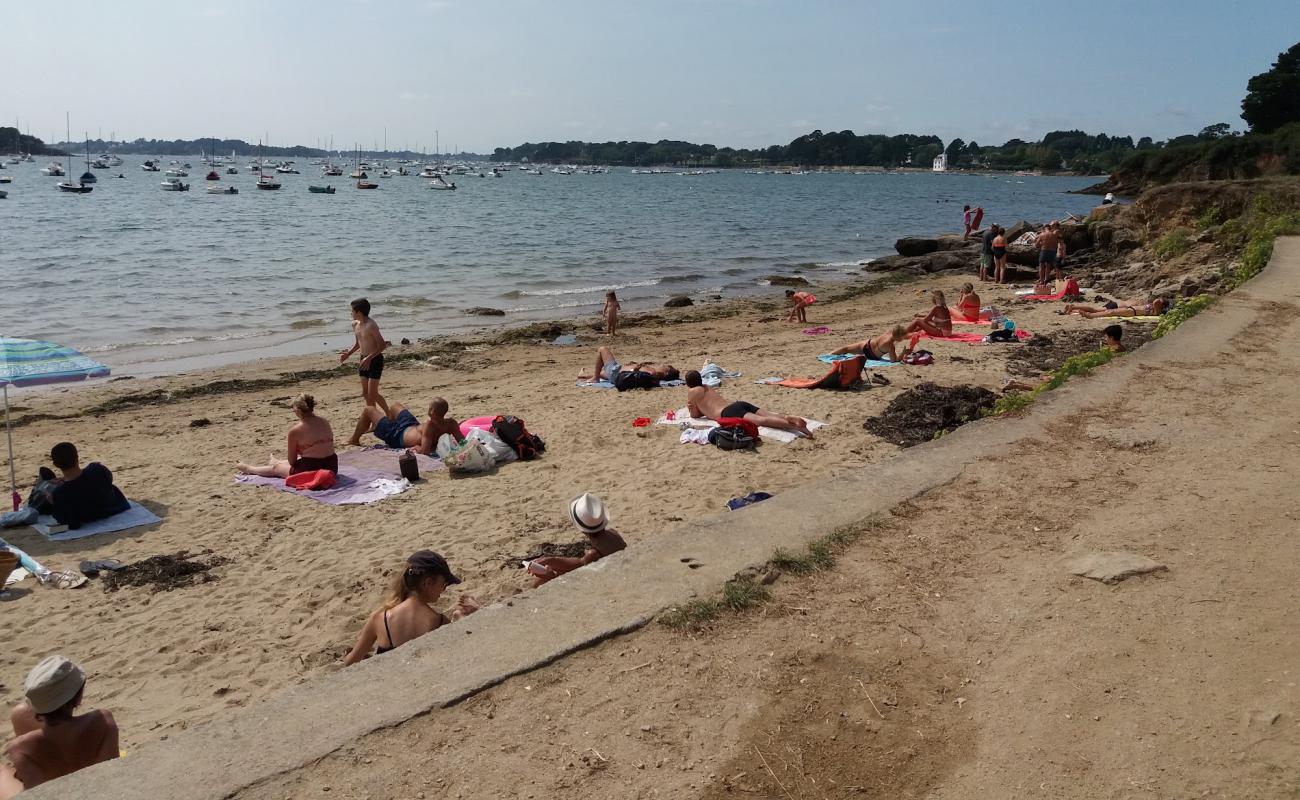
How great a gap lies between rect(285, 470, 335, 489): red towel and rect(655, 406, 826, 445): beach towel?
351 centimetres

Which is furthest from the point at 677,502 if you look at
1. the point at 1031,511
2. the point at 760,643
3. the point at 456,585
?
the point at 760,643

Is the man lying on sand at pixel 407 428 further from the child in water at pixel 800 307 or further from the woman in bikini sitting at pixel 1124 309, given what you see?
the woman in bikini sitting at pixel 1124 309

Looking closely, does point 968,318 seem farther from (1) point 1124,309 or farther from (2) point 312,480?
(2) point 312,480

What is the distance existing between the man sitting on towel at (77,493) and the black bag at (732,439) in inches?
212

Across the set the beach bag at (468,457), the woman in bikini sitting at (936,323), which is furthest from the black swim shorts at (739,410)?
the woman in bikini sitting at (936,323)

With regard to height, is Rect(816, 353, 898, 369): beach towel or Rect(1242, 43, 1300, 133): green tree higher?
Rect(1242, 43, 1300, 133): green tree

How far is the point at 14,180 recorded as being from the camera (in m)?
77.2

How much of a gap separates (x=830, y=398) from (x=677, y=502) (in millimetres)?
3524

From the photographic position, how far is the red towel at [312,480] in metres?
8.30

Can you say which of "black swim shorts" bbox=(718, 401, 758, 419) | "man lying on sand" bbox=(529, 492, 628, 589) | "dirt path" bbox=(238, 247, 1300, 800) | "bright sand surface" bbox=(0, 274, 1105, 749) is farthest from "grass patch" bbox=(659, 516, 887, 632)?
"black swim shorts" bbox=(718, 401, 758, 419)

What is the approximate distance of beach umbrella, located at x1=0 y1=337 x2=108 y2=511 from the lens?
288 inches

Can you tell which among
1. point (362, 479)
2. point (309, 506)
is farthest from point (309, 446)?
point (309, 506)

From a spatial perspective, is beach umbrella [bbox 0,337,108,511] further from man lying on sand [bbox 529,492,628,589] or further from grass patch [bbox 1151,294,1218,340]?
grass patch [bbox 1151,294,1218,340]

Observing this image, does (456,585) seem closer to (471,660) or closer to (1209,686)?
(471,660)
